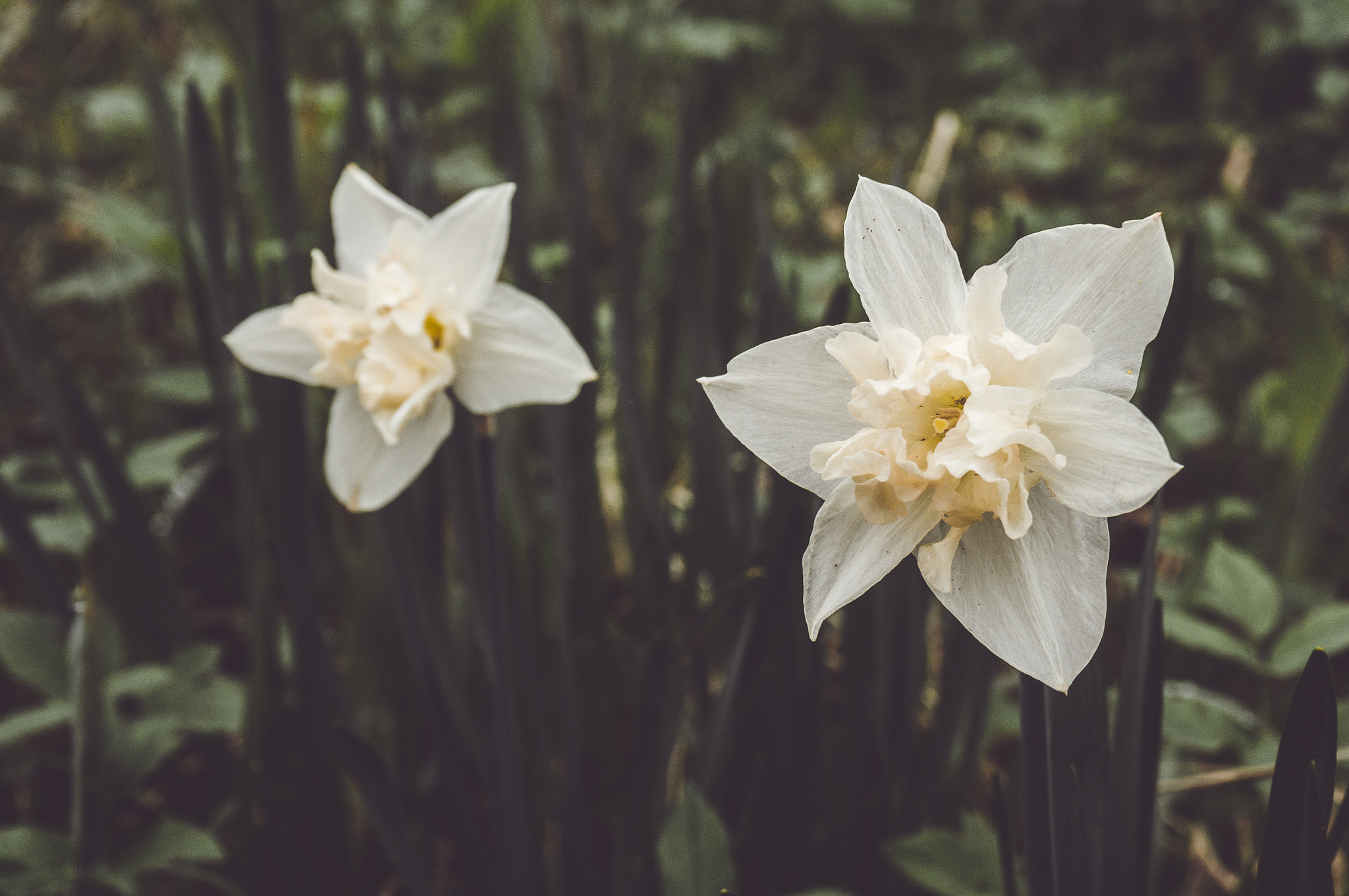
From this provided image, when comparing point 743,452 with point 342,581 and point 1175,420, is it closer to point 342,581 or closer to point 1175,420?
point 342,581

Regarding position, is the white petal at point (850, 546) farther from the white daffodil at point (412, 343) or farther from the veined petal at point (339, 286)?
the veined petal at point (339, 286)

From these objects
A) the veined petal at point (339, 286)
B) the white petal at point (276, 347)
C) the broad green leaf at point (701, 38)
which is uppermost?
the broad green leaf at point (701, 38)

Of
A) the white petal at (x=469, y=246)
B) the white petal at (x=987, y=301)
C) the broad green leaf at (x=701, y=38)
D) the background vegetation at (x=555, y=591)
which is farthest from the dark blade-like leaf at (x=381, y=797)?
the broad green leaf at (x=701, y=38)

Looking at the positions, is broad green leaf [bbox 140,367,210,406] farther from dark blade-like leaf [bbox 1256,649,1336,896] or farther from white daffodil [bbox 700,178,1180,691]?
dark blade-like leaf [bbox 1256,649,1336,896]

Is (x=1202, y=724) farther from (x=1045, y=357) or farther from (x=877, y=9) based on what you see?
(x=877, y=9)

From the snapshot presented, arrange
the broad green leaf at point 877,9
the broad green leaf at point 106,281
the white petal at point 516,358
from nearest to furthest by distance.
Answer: the white petal at point 516,358 < the broad green leaf at point 106,281 < the broad green leaf at point 877,9

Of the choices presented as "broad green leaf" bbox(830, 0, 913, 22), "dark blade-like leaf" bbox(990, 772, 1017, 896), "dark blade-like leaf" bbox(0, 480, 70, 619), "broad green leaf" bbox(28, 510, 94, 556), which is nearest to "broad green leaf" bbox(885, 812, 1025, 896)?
"dark blade-like leaf" bbox(990, 772, 1017, 896)

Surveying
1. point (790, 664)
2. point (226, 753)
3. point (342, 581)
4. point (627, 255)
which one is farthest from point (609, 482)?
point (790, 664)
